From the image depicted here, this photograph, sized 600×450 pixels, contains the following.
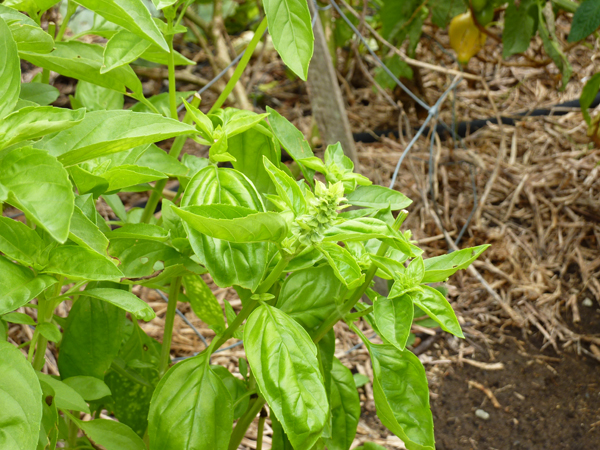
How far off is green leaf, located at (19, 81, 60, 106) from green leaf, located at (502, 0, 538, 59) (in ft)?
5.02

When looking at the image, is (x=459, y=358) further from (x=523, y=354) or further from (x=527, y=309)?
(x=527, y=309)

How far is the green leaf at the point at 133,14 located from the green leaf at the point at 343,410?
1.78 ft

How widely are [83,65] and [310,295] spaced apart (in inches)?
17.8

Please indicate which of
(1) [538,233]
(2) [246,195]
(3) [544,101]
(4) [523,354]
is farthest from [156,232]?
(3) [544,101]

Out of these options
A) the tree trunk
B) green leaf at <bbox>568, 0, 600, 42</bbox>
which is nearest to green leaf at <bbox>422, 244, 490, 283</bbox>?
the tree trunk

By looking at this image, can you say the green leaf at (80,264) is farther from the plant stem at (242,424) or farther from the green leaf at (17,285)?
the plant stem at (242,424)

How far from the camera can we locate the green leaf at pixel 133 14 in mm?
593

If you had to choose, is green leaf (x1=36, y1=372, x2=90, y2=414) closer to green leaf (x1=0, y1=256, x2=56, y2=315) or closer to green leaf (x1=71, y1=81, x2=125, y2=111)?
green leaf (x1=0, y1=256, x2=56, y2=315)

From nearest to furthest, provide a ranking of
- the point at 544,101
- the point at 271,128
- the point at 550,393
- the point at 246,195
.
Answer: the point at 246,195 → the point at 271,128 → the point at 550,393 → the point at 544,101

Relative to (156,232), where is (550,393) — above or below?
below

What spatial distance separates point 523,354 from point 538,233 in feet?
1.71

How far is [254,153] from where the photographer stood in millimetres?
858

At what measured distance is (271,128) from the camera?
0.81 metres

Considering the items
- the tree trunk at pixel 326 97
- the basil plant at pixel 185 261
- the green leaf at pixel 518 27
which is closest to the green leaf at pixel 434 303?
the basil plant at pixel 185 261
